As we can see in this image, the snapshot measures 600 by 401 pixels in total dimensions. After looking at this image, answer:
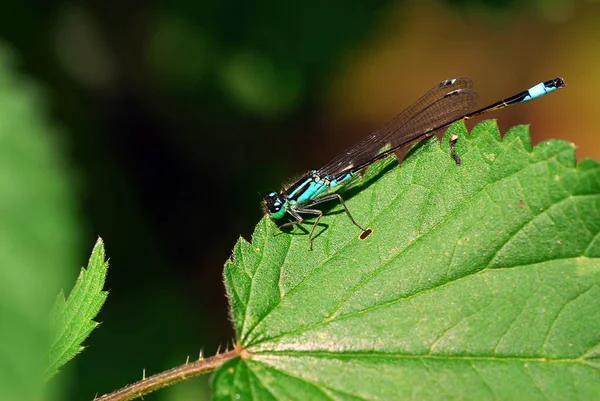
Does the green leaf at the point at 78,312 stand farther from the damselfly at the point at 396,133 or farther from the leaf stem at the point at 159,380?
the damselfly at the point at 396,133

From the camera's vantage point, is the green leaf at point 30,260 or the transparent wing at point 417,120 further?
the transparent wing at point 417,120

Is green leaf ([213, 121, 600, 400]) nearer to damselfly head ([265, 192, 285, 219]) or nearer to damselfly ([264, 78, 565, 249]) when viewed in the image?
damselfly head ([265, 192, 285, 219])

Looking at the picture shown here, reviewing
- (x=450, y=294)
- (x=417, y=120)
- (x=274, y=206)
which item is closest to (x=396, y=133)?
(x=417, y=120)

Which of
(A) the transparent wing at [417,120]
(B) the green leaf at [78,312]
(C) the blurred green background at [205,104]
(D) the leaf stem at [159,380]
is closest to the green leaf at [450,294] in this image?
(D) the leaf stem at [159,380]

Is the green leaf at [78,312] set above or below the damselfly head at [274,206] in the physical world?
below

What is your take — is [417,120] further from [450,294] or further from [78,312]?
[78,312]

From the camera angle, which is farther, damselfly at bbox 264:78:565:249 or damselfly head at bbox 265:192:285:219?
damselfly at bbox 264:78:565:249

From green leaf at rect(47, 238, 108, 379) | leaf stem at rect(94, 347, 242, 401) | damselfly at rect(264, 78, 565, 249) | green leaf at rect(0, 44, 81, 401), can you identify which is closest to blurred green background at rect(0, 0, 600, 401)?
damselfly at rect(264, 78, 565, 249)
